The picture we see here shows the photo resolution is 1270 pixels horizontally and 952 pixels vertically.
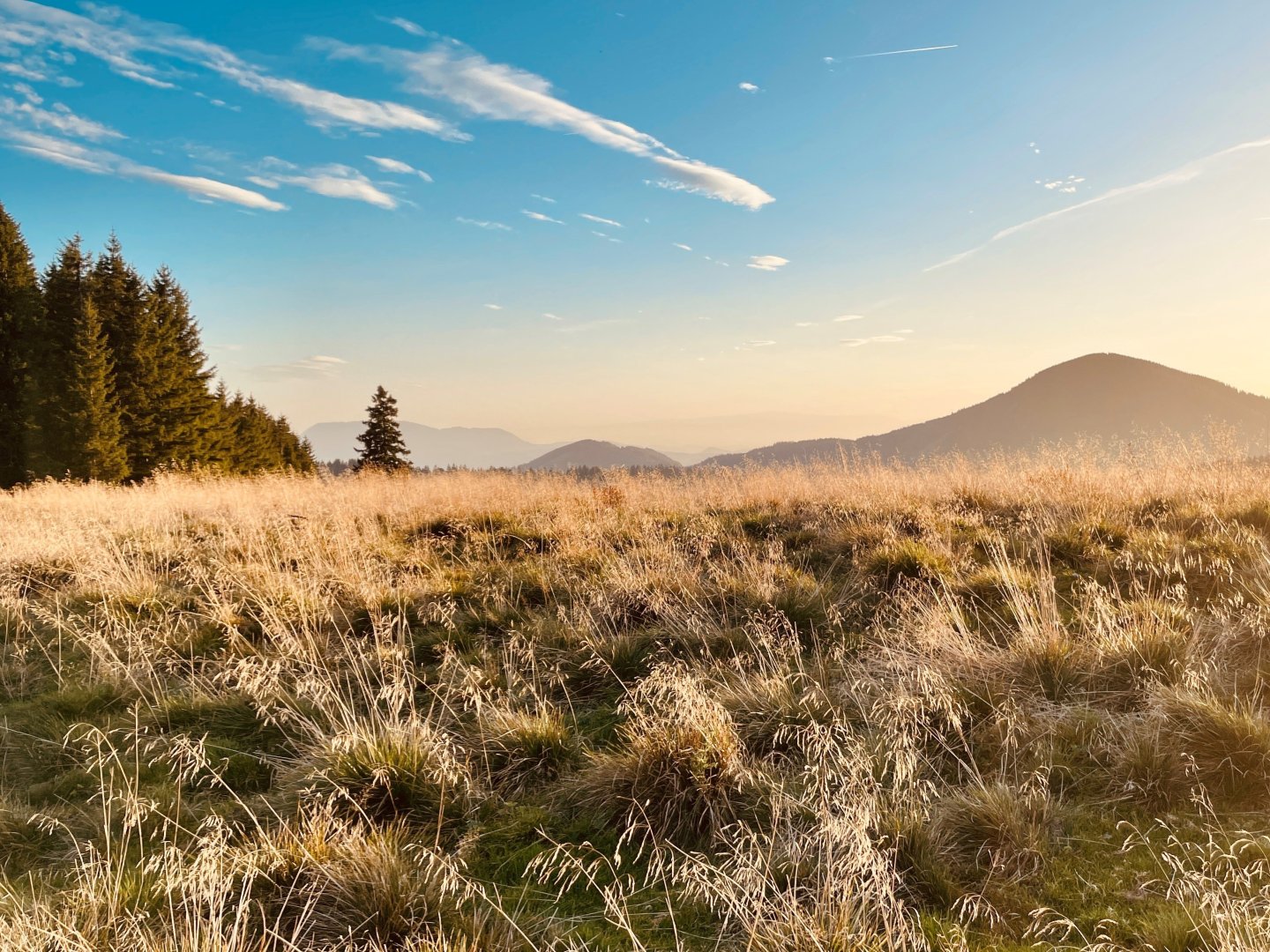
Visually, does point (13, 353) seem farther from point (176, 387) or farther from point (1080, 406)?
point (1080, 406)

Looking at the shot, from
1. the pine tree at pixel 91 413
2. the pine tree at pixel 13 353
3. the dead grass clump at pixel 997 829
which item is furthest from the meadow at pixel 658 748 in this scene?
the pine tree at pixel 13 353

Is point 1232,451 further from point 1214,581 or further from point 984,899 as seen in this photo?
point 984,899

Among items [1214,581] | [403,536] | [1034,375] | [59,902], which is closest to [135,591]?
[403,536]

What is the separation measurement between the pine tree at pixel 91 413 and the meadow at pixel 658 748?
68.8ft

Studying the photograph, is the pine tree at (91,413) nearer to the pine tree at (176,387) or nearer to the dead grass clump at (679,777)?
the pine tree at (176,387)

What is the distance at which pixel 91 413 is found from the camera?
24.7 meters

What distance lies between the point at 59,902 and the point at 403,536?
782 cm

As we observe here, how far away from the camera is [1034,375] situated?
11756 centimetres

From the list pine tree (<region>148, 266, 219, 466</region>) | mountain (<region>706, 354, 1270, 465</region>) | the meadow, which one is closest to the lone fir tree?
pine tree (<region>148, 266, 219, 466</region>)

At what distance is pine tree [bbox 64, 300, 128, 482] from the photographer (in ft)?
81.0

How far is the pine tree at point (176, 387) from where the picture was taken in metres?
28.2

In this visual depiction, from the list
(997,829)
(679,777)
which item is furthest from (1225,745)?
(679,777)

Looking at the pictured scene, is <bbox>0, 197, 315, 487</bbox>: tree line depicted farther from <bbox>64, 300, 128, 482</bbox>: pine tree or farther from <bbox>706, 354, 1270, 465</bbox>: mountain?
<bbox>706, 354, 1270, 465</bbox>: mountain

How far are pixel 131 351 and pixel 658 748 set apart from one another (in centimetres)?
3276
